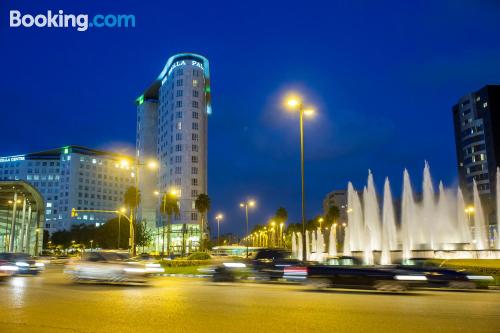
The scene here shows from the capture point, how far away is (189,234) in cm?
12662

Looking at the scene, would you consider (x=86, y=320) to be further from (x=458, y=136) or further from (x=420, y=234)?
(x=458, y=136)

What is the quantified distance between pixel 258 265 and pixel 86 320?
14547mm

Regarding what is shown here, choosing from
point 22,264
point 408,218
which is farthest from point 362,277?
point 408,218

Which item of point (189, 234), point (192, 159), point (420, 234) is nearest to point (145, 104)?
point (192, 159)

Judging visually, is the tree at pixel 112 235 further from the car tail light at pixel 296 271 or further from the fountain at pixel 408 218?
the car tail light at pixel 296 271

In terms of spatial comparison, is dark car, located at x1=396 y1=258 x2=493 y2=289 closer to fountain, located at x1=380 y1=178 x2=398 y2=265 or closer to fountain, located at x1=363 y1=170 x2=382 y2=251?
fountain, located at x1=380 y1=178 x2=398 y2=265

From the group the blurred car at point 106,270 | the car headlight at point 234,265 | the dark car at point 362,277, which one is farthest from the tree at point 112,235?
the dark car at point 362,277

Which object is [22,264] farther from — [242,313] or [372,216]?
[372,216]

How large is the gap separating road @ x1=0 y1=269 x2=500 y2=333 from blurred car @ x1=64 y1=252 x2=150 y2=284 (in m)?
4.82

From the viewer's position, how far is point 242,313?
1184 cm

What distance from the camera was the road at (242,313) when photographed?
31.9ft

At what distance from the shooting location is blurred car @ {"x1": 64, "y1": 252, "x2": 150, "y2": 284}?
21.2 m

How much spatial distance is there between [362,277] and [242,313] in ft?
25.8

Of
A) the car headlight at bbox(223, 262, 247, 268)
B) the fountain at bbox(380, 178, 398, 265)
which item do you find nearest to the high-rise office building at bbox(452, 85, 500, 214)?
the fountain at bbox(380, 178, 398, 265)
